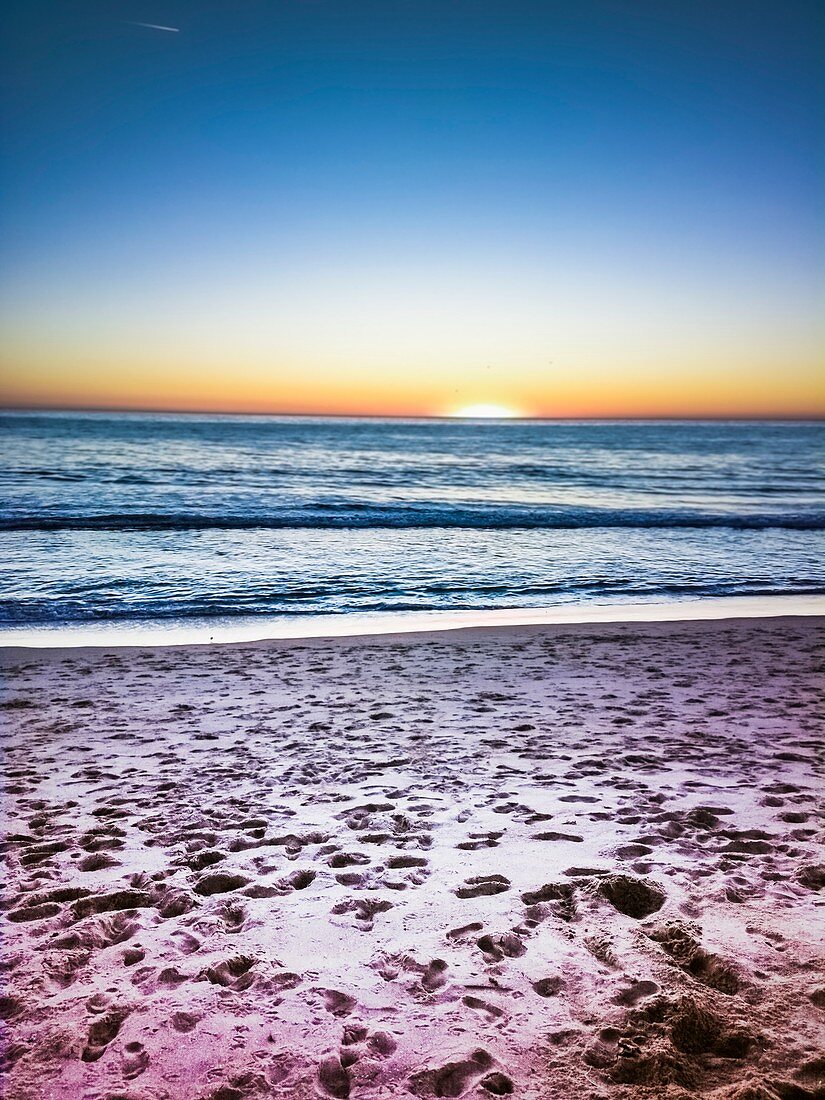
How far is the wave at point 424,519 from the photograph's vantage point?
22.7m

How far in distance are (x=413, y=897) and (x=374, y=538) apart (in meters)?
17.6

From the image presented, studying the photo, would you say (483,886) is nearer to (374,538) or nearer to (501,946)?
(501,946)

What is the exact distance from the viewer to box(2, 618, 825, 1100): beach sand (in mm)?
3047

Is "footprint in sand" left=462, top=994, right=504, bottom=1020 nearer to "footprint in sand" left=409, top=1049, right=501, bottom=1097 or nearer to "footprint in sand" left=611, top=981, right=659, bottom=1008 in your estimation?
"footprint in sand" left=409, top=1049, right=501, bottom=1097

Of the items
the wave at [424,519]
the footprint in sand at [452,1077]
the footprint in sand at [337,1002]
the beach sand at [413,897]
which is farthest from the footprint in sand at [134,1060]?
the wave at [424,519]

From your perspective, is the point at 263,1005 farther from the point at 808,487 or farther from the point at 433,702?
the point at 808,487

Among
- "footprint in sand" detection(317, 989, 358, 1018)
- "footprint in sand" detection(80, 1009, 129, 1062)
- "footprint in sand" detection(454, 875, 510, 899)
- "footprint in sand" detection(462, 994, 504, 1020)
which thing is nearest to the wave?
"footprint in sand" detection(454, 875, 510, 899)

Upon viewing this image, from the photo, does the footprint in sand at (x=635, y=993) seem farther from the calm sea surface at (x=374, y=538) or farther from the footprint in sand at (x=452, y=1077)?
the calm sea surface at (x=374, y=538)

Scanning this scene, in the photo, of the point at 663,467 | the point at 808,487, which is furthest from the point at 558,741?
the point at 663,467

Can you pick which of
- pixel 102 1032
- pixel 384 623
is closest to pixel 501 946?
pixel 102 1032

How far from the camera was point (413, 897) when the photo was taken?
414 centimetres

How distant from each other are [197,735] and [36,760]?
1.36 m

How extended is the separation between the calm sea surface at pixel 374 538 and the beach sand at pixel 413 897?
5990mm

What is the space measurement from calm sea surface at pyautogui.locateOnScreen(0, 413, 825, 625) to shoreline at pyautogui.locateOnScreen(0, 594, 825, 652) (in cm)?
59
